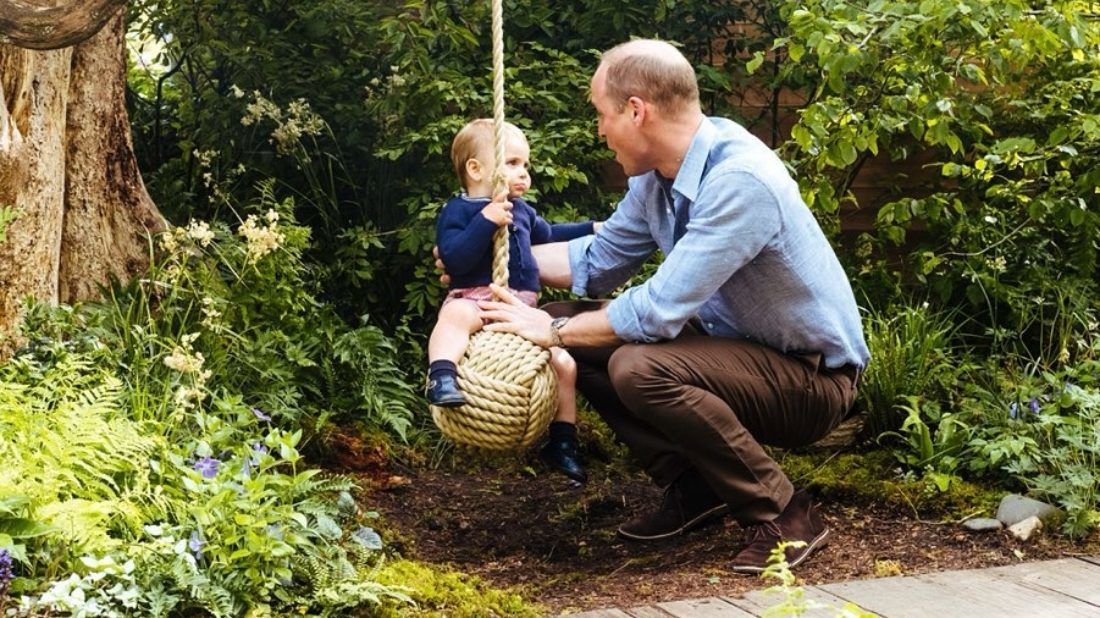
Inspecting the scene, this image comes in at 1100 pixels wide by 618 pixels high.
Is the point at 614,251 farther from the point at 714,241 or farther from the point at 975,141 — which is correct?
the point at 975,141

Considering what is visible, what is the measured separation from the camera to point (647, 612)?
123 inches

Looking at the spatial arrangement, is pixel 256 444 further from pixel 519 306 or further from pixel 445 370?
pixel 519 306

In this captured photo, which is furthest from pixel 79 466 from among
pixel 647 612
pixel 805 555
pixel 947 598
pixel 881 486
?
pixel 881 486

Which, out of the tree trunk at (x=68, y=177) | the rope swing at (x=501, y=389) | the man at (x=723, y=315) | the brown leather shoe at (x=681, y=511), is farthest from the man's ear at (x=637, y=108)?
the tree trunk at (x=68, y=177)

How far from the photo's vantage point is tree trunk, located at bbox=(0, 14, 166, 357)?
453cm

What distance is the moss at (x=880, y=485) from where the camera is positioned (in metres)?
4.21

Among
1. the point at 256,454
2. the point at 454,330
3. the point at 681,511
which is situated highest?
the point at 454,330

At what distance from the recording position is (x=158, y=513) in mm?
3252

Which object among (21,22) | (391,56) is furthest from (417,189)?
(21,22)

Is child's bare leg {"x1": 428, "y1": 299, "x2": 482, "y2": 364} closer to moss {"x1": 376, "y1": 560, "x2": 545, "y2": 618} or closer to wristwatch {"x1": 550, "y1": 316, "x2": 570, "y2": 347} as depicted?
wristwatch {"x1": 550, "y1": 316, "x2": 570, "y2": 347}

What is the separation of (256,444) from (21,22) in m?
1.29

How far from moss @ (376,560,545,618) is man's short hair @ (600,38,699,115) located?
140 cm

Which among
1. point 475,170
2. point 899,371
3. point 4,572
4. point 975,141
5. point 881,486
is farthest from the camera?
point 975,141

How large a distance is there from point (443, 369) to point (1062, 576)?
1.78m
